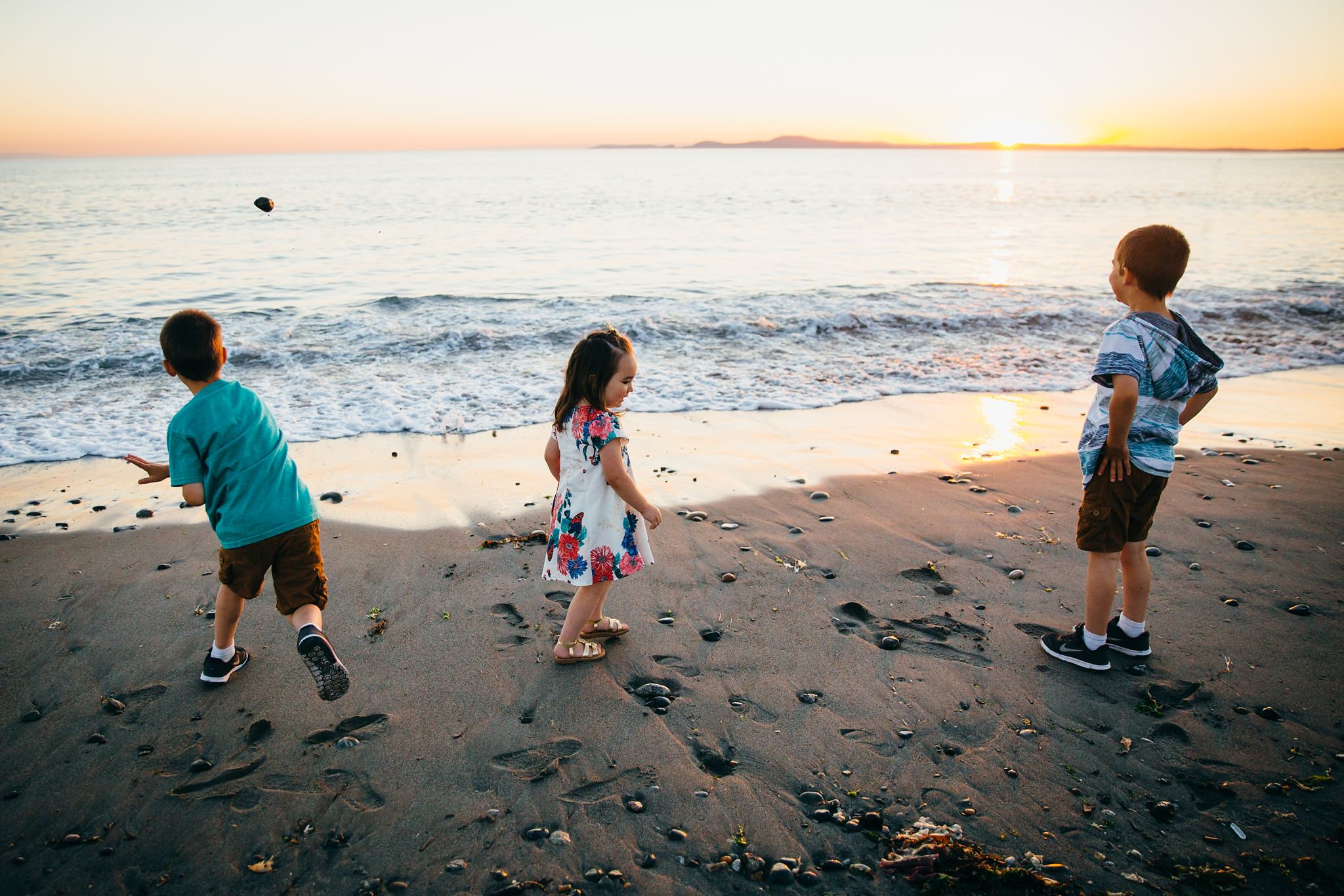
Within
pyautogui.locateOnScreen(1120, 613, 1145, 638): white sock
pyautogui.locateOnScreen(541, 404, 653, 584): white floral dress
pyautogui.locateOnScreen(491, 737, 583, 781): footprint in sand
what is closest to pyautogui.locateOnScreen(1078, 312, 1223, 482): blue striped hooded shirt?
pyautogui.locateOnScreen(1120, 613, 1145, 638): white sock

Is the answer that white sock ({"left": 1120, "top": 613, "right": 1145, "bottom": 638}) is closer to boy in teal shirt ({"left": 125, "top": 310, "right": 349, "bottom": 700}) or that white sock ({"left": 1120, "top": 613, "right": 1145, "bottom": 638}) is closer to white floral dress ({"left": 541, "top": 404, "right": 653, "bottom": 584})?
white floral dress ({"left": 541, "top": 404, "right": 653, "bottom": 584})

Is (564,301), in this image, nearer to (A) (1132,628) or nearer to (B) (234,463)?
(B) (234,463)

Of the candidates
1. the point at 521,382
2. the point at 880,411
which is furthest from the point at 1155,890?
the point at 521,382

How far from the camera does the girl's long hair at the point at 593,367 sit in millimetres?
3293

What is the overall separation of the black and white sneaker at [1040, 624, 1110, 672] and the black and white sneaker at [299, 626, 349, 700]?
333 centimetres

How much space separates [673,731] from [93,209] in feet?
130

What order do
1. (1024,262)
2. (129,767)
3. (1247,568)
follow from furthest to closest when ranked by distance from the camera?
(1024,262)
(1247,568)
(129,767)

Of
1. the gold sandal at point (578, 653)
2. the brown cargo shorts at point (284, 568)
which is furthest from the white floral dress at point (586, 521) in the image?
the brown cargo shorts at point (284, 568)

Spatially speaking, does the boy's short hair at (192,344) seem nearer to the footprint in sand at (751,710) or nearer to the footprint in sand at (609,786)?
the footprint in sand at (609,786)

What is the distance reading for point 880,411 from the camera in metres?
8.17

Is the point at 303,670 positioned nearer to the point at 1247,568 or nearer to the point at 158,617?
the point at 158,617

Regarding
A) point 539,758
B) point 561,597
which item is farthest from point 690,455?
point 539,758

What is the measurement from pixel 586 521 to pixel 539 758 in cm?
105

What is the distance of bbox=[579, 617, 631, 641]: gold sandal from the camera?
3.78 meters
